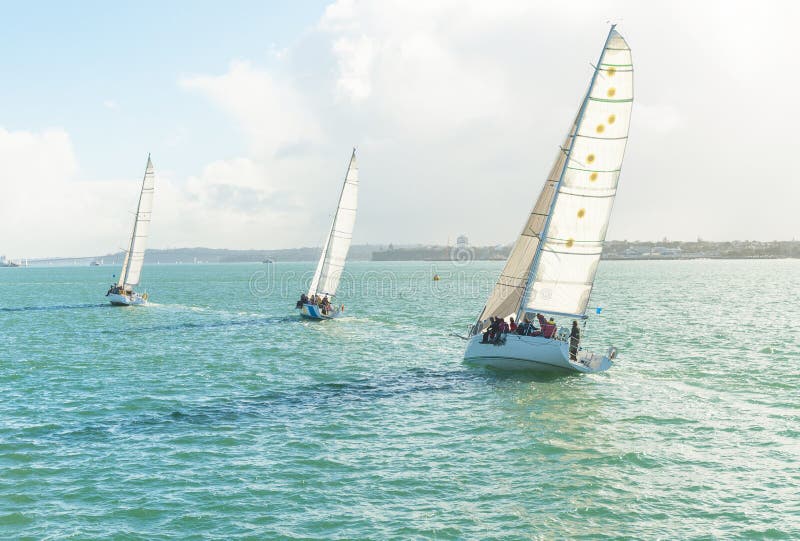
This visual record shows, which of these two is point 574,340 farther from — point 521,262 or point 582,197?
point 582,197

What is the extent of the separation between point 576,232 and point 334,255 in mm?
29001

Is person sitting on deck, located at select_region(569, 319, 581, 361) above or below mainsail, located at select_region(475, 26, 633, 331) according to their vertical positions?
below

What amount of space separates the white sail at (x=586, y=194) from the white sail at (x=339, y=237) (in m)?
27.3

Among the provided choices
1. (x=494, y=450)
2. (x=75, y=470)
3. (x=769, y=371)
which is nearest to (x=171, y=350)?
(x=75, y=470)

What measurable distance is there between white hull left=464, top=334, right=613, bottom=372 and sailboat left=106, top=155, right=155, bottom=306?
164 ft

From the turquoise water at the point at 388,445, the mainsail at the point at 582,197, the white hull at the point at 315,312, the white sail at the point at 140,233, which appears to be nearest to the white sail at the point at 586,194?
the mainsail at the point at 582,197

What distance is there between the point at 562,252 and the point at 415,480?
17335 millimetres

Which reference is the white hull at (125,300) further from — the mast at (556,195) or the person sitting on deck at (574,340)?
the person sitting on deck at (574,340)

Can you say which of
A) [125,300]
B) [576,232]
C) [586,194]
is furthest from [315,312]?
[586,194]

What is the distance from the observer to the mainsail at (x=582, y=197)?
2884 cm

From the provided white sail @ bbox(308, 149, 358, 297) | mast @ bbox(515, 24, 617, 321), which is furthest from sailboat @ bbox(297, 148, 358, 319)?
mast @ bbox(515, 24, 617, 321)

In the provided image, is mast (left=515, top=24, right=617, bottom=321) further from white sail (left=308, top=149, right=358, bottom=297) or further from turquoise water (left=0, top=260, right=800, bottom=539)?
white sail (left=308, top=149, right=358, bottom=297)

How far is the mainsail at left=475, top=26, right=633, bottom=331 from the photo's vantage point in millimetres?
28844

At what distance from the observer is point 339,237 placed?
56656 mm
